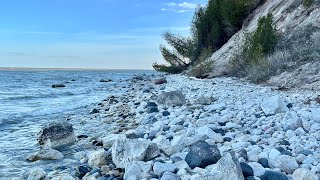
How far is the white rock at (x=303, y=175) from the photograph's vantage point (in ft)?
13.1

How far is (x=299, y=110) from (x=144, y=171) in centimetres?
409

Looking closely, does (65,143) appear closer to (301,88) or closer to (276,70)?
(301,88)

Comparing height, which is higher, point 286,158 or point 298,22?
point 298,22

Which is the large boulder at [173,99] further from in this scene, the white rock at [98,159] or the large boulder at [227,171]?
the large boulder at [227,171]

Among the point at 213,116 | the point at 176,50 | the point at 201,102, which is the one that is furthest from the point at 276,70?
the point at 176,50

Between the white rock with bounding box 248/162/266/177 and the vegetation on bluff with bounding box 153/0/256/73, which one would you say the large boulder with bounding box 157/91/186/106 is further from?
the vegetation on bluff with bounding box 153/0/256/73

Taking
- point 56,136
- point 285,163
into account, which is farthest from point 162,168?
point 56,136

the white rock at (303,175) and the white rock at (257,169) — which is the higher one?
the white rock at (303,175)

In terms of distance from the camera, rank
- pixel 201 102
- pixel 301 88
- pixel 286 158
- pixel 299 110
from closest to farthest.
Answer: pixel 286 158, pixel 299 110, pixel 201 102, pixel 301 88

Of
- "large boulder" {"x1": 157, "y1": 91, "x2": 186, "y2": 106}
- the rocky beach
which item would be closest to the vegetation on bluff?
"large boulder" {"x1": 157, "y1": 91, "x2": 186, "y2": 106}

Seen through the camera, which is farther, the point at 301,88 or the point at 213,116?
the point at 301,88

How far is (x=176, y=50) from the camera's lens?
41219 millimetres

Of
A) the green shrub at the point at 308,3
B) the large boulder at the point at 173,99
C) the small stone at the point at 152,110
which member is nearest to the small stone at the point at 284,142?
the small stone at the point at 152,110

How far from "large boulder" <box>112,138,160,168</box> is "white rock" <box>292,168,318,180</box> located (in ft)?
6.48
